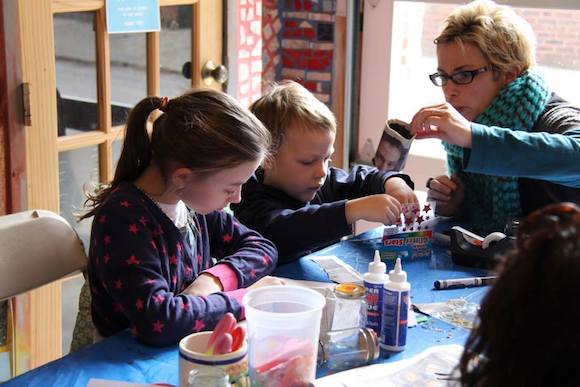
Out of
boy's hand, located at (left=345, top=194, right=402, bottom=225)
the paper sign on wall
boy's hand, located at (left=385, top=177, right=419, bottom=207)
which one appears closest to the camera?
boy's hand, located at (left=345, top=194, right=402, bottom=225)

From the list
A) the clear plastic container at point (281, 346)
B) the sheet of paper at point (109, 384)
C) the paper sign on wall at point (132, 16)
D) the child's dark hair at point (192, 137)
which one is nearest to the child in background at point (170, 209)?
the child's dark hair at point (192, 137)

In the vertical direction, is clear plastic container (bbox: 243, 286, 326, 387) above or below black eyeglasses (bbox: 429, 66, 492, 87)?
below

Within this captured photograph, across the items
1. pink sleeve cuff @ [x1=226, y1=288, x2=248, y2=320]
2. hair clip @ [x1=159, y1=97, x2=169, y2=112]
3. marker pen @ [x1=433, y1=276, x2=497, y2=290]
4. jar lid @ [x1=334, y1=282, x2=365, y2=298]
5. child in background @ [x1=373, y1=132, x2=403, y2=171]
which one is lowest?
marker pen @ [x1=433, y1=276, x2=497, y2=290]

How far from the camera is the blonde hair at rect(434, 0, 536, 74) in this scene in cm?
204

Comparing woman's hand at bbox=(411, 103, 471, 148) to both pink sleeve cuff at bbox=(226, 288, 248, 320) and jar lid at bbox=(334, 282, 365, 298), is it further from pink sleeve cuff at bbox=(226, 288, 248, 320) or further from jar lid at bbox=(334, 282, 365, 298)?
pink sleeve cuff at bbox=(226, 288, 248, 320)

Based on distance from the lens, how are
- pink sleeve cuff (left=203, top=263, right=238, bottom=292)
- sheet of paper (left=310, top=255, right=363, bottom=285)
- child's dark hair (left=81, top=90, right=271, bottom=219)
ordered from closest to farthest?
child's dark hair (left=81, top=90, right=271, bottom=219), pink sleeve cuff (left=203, top=263, right=238, bottom=292), sheet of paper (left=310, top=255, right=363, bottom=285)

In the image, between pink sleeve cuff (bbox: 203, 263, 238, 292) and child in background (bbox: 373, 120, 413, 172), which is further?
child in background (bbox: 373, 120, 413, 172)

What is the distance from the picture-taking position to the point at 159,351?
1.37 metres

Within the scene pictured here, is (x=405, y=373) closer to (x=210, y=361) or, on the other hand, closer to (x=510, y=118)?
(x=210, y=361)

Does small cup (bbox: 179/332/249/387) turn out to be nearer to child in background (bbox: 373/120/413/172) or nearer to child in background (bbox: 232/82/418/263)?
child in background (bbox: 232/82/418/263)

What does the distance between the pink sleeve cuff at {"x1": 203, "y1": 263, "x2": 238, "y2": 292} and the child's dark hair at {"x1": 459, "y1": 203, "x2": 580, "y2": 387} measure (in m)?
0.94

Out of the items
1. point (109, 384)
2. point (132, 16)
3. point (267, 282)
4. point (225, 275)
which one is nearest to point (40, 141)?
point (132, 16)

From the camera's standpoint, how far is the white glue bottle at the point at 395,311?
1.36 meters

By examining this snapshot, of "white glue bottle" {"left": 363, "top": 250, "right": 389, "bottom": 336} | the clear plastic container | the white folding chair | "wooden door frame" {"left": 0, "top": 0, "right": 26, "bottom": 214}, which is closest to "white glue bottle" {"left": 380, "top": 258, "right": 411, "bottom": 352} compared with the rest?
"white glue bottle" {"left": 363, "top": 250, "right": 389, "bottom": 336}
